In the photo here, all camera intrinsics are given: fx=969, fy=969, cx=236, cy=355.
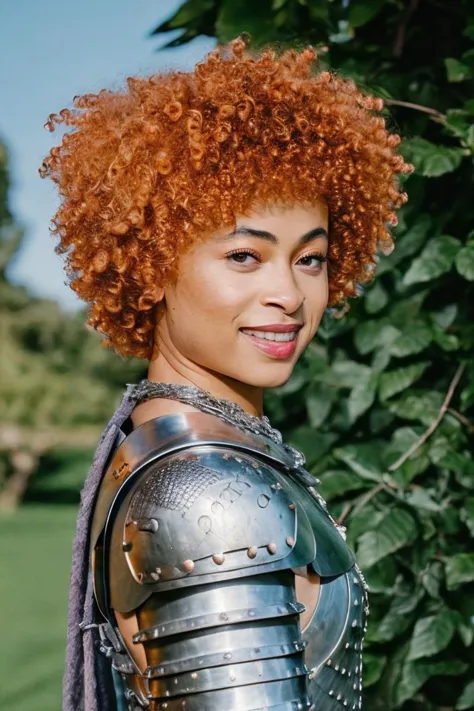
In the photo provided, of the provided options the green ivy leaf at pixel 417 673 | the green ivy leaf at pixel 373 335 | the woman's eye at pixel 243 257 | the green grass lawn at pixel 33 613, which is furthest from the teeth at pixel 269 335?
the green grass lawn at pixel 33 613

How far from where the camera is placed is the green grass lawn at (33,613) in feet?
20.9

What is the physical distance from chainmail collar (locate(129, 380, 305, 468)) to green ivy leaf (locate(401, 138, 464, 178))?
0.92 metres

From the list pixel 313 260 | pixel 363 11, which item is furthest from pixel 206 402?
pixel 363 11

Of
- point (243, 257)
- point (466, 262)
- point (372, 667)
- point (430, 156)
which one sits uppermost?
point (430, 156)

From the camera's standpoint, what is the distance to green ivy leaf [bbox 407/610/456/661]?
95.0 inches

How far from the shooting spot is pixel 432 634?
243 centimetres

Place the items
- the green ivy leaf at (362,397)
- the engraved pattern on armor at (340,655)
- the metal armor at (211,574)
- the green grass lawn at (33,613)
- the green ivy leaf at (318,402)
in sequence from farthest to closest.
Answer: the green grass lawn at (33,613) → the green ivy leaf at (318,402) → the green ivy leaf at (362,397) → the engraved pattern on armor at (340,655) → the metal armor at (211,574)

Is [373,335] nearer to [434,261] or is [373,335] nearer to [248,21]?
[434,261]

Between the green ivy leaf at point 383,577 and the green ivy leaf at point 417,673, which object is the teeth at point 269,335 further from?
the green ivy leaf at point 417,673

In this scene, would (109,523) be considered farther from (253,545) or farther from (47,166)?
(47,166)

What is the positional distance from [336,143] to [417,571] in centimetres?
123

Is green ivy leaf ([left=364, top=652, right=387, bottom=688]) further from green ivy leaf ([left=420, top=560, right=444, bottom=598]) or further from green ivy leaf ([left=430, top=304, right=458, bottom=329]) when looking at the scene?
green ivy leaf ([left=430, top=304, right=458, bottom=329])

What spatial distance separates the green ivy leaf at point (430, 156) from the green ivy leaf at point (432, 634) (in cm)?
110

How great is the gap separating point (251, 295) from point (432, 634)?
1274 mm
